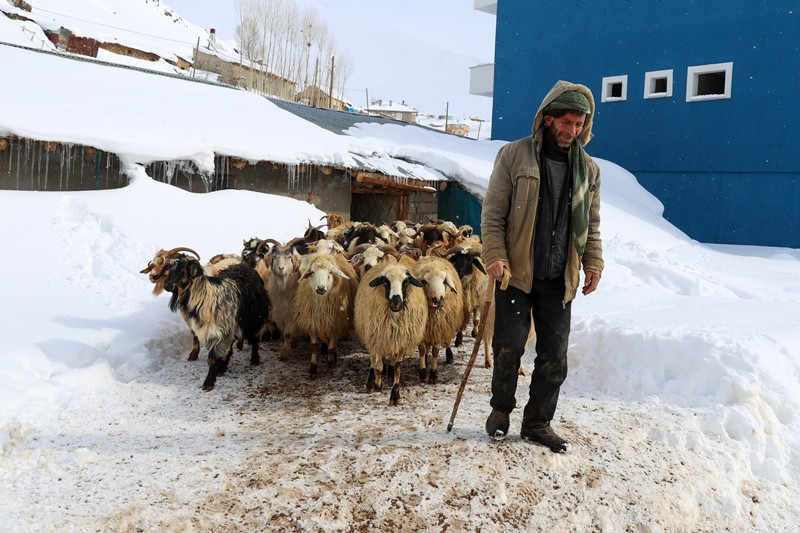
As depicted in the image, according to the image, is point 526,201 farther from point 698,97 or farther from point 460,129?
point 460,129

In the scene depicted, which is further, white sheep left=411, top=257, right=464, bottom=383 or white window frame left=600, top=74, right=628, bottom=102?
white window frame left=600, top=74, right=628, bottom=102

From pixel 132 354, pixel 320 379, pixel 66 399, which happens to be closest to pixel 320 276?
pixel 320 379

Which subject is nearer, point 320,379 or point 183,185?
point 320,379

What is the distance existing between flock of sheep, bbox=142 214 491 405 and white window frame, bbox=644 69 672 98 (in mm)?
11638

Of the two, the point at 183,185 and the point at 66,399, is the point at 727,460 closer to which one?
the point at 66,399

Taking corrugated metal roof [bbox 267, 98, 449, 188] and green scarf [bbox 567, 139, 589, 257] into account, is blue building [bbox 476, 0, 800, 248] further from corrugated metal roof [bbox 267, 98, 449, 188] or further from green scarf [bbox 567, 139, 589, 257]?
green scarf [bbox 567, 139, 589, 257]

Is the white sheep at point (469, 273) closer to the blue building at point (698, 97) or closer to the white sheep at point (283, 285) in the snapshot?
the white sheep at point (283, 285)

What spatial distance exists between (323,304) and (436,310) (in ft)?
3.66

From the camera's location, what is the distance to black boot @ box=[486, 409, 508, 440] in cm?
380

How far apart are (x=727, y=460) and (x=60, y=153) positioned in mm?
9266

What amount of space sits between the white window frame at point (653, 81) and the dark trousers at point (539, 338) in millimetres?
14074

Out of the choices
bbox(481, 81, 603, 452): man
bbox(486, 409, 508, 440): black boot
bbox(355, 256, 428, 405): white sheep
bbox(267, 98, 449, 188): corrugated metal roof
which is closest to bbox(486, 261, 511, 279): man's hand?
bbox(481, 81, 603, 452): man

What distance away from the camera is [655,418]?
4.32m

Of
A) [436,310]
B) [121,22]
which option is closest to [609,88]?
[436,310]
